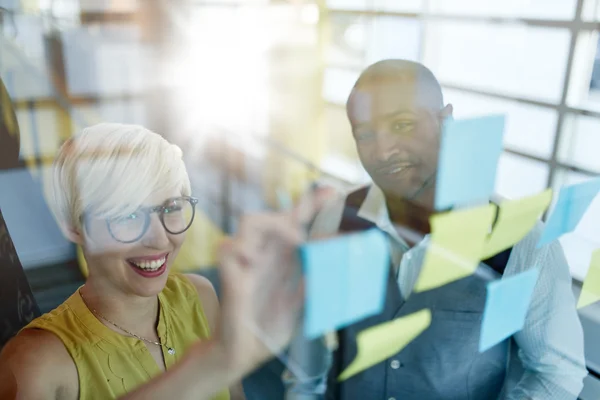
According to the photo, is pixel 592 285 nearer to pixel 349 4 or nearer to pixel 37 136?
pixel 349 4

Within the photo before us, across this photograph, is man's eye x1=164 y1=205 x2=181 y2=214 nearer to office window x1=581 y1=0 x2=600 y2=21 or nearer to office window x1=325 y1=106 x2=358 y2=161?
office window x1=325 y1=106 x2=358 y2=161

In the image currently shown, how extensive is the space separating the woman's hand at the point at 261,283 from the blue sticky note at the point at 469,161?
204mm

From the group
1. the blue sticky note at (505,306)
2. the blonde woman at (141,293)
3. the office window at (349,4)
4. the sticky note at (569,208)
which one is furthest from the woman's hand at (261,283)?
the sticky note at (569,208)

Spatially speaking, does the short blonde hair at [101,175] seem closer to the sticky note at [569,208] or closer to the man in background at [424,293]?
the man in background at [424,293]

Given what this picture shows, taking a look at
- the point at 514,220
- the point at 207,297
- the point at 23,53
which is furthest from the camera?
the point at 514,220

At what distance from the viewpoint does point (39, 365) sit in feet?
1.66

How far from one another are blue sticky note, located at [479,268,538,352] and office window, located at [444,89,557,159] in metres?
0.21

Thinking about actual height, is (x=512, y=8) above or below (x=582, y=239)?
above

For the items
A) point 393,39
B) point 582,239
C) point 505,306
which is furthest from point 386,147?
point 582,239

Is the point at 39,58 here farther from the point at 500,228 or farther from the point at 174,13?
the point at 500,228

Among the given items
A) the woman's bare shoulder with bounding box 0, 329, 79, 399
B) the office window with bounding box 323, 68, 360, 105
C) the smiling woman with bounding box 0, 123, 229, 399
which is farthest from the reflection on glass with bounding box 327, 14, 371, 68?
the woman's bare shoulder with bounding box 0, 329, 79, 399

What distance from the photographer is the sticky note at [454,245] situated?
774 millimetres

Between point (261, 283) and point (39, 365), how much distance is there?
→ 9.8 inches

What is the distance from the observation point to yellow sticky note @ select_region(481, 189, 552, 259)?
Result: 0.81m
